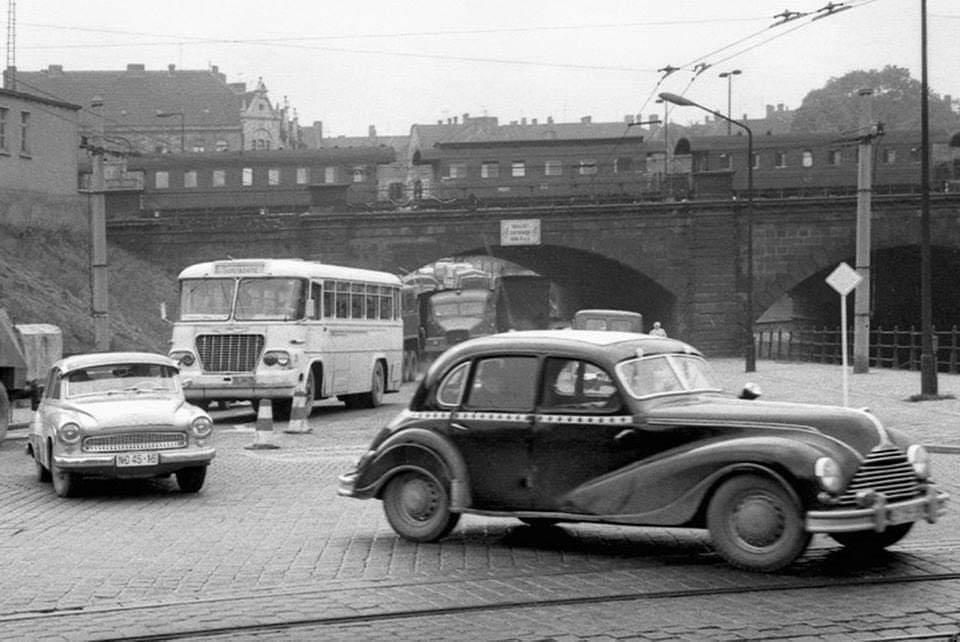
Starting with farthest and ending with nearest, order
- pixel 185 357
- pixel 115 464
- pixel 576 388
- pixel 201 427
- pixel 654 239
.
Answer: pixel 654 239, pixel 185 357, pixel 201 427, pixel 115 464, pixel 576 388

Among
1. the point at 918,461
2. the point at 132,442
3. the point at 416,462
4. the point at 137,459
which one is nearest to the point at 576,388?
the point at 416,462

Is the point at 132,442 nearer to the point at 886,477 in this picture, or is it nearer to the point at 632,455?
the point at 632,455

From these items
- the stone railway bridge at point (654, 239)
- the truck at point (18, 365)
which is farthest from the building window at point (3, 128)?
the truck at point (18, 365)

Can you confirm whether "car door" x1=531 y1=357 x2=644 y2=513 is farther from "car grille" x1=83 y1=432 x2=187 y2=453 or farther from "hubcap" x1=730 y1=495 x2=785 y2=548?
"car grille" x1=83 y1=432 x2=187 y2=453

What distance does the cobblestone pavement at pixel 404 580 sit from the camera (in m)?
8.62

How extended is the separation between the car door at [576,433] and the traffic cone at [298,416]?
13646mm

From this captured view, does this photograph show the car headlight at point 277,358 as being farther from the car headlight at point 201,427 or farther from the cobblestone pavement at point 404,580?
the cobblestone pavement at point 404,580

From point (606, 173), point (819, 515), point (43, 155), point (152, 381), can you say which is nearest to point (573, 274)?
point (606, 173)

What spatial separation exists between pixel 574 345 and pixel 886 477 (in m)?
2.47

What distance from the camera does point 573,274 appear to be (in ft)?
265

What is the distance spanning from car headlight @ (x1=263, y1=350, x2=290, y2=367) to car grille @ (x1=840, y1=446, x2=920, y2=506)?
17333mm

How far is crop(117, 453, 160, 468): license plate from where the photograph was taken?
1564 centimetres

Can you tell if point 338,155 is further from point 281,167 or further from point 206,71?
point 206,71

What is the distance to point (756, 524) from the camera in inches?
403
